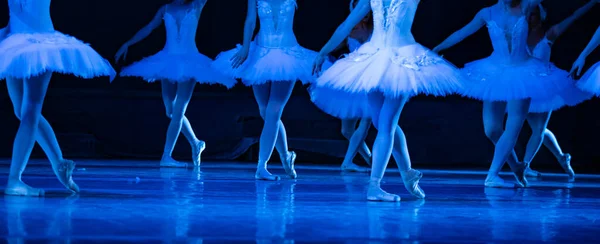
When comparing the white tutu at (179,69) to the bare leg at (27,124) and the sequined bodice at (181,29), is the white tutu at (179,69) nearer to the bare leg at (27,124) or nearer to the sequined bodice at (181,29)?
the sequined bodice at (181,29)

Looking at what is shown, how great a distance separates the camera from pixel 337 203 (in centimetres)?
419

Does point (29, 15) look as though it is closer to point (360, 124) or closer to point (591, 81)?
point (591, 81)

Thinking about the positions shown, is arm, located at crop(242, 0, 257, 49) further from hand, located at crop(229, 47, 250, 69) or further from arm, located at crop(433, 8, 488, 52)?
arm, located at crop(433, 8, 488, 52)

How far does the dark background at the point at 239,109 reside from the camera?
8.85 meters

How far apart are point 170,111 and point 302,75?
89.6 inches

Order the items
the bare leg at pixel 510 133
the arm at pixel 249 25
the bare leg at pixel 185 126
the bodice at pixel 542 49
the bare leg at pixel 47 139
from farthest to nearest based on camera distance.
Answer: the bare leg at pixel 185 126 → the bodice at pixel 542 49 → the arm at pixel 249 25 → the bare leg at pixel 510 133 → the bare leg at pixel 47 139

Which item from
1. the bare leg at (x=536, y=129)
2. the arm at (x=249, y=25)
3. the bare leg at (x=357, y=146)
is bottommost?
the bare leg at (x=357, y=146)

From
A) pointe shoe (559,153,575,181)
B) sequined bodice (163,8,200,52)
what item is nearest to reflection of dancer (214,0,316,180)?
sequined bodice (163,8,200,52)

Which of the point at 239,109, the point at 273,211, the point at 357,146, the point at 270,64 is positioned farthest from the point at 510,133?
the point at 239,109

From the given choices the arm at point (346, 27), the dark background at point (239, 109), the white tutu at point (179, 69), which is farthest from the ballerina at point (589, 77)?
the dark background at point (239, 109)

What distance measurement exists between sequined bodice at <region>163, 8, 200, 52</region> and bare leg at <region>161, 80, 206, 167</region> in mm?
307

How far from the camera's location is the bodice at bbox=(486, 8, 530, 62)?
558cm

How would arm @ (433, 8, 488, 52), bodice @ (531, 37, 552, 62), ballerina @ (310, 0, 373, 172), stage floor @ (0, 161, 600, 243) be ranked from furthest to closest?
ballerina @ (310, 0, 373, 172), bodice @ (531, 37, 552, 62), arm @ (433, 8, 488, 52), stage floor @ (0, 161, 600, 243)

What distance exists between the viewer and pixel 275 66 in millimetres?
5789
